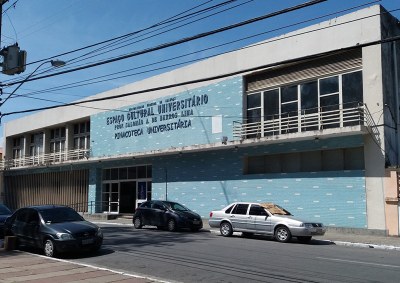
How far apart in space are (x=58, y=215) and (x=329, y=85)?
14626mm

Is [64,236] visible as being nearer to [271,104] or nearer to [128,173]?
[271,104]

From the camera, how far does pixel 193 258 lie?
1287 centimetres

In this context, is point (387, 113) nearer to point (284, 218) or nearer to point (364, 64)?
point (364, 64)

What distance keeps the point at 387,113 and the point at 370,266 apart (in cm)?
1119

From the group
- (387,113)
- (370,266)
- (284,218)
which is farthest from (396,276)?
(387,113)

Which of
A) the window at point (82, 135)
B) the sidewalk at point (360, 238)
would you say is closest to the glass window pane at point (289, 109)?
the sidewalk at point (360, 238)

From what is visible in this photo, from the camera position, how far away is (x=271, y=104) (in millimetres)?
25875

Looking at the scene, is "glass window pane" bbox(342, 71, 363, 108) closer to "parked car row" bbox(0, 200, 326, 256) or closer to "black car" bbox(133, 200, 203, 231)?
"parked car row" bbox(0, 200, 326, 256)

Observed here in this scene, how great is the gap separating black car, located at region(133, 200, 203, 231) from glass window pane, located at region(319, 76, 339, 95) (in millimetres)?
8764

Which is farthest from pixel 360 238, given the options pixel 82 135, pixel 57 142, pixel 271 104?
pixel 57 142

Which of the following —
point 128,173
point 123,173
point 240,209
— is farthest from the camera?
point 123,173

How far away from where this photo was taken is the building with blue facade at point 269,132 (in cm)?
2119

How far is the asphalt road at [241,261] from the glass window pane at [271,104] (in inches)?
386

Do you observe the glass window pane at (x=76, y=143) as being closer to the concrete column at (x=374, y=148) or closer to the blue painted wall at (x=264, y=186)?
the blue painted wall at (x=264, y=186)
